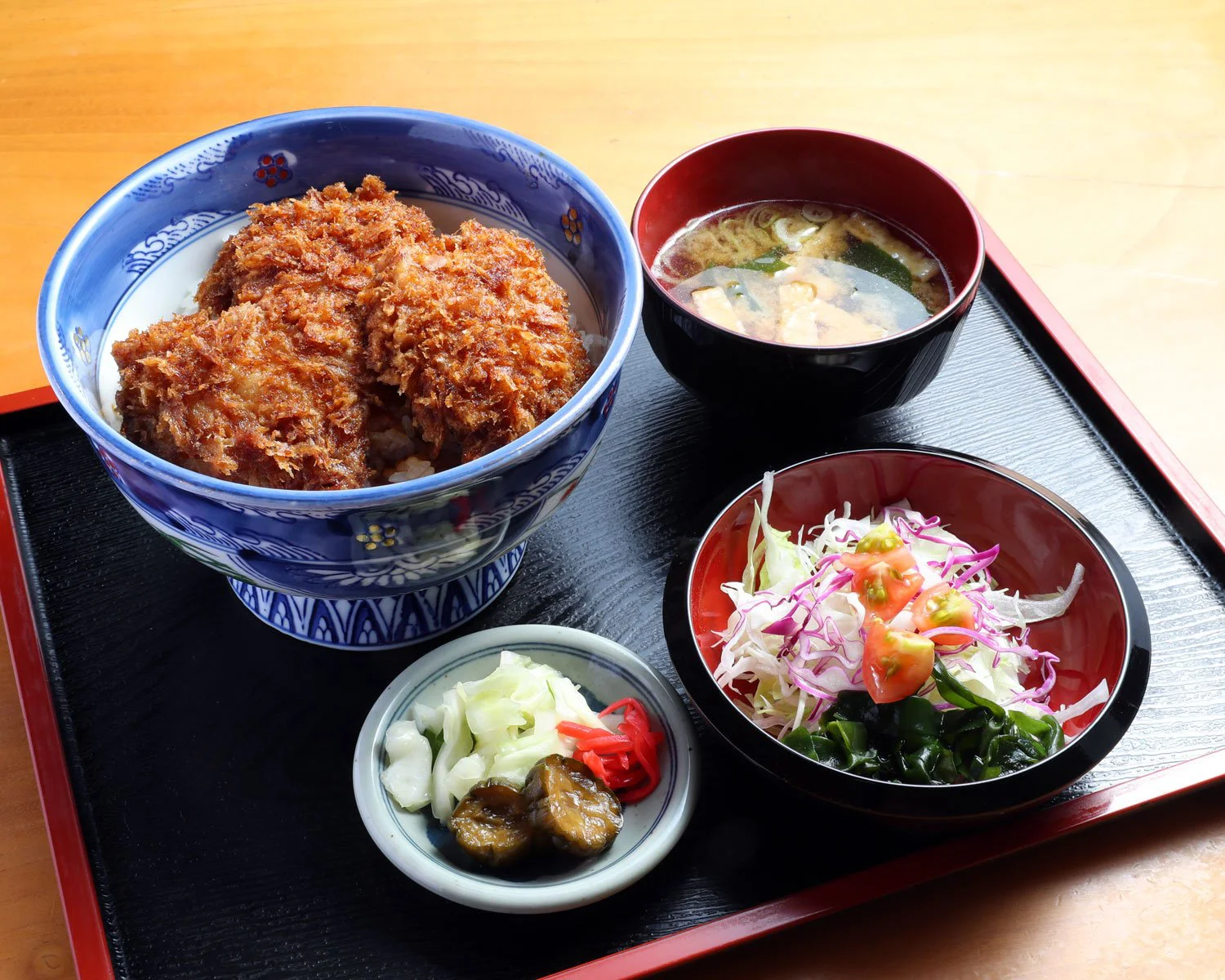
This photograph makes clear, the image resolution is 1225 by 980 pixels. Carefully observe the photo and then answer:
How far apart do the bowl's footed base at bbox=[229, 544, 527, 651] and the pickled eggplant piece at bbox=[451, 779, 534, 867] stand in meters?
0.31

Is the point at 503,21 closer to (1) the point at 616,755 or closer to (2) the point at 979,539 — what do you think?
(2) the point at 979,539

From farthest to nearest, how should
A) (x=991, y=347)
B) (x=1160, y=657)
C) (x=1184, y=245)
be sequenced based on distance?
(x=1184, y=245), (x=991, y=347), (x=1160, y=657)

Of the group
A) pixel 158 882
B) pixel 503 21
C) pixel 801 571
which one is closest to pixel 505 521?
pixel 801 571

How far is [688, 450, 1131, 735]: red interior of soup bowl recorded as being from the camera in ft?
5.06

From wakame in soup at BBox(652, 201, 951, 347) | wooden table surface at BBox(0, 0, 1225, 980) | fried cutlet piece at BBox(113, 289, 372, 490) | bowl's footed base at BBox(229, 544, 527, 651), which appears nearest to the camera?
fried cutlet piece at BBox(113, 289, 372, 490)

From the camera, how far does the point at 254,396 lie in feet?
4.60

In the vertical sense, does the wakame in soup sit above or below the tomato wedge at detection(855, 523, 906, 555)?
above

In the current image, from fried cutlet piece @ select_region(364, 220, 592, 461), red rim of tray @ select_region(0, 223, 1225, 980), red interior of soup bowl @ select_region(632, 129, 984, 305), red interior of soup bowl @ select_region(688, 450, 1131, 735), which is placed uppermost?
fried cutlet piece @ select_region(364, 220, 592, 461)

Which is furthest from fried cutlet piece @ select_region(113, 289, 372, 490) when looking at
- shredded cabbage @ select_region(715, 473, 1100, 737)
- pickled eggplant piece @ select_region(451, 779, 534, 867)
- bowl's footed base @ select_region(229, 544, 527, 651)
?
shredded cabbage @ select_region(715, 473, 1100, 737)

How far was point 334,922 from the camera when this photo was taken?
1364mm

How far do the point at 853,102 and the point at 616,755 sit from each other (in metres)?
2.04

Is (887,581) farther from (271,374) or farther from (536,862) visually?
(271,374)

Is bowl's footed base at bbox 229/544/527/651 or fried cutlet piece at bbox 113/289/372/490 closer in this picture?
→ fried cutlet piece at bbox 113/289/372/490

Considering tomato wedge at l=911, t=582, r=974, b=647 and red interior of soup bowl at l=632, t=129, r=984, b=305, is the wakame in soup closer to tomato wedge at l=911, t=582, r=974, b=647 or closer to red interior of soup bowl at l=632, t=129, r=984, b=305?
red interior of soup bowl at l=632, t=129, r=984, b=305
